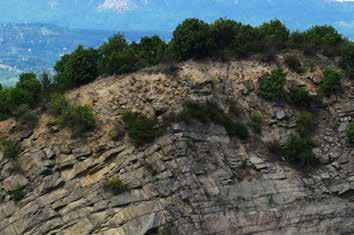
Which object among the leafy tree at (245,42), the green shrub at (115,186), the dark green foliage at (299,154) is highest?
the leafy tree at (245,42)

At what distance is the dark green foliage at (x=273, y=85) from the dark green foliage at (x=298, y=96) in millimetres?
559

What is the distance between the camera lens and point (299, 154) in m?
42.8

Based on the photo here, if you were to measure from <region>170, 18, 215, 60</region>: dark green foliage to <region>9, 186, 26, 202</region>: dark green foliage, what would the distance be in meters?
15.3

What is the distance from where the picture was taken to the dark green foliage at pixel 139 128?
40219mm

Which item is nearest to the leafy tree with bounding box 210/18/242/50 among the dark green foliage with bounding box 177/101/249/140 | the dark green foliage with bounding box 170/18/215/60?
the dark green foliage with bounding box 170/18/215/60

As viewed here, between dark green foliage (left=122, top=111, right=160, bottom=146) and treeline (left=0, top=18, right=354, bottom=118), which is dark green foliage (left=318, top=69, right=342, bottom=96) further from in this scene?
dark green foliage (left=122, top=111, right=160, bottom=146)

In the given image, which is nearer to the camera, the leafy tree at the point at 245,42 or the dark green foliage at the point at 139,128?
the dark green foliage at the point at 139,128

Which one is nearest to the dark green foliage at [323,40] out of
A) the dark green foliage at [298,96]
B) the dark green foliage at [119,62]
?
the dark green foliage at [298,96]

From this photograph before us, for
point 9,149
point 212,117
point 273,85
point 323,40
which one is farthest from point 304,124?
point 9,149

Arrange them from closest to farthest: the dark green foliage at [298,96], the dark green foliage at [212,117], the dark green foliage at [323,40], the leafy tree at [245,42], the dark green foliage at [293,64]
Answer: the dark green foliage at [212,117], the dark green foliage at [298,96], the dark green foliage at [293,64], the leafy tree at [245,42], the dark green foliage at [323,40]

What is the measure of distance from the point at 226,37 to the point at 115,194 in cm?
1716

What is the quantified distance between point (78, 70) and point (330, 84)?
17.6 meters

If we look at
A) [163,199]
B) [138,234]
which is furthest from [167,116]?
[138,234]

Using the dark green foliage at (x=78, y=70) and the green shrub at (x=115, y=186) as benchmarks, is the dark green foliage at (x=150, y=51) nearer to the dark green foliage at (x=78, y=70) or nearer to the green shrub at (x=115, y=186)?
the dark green foliage at (x=78, y=70)
